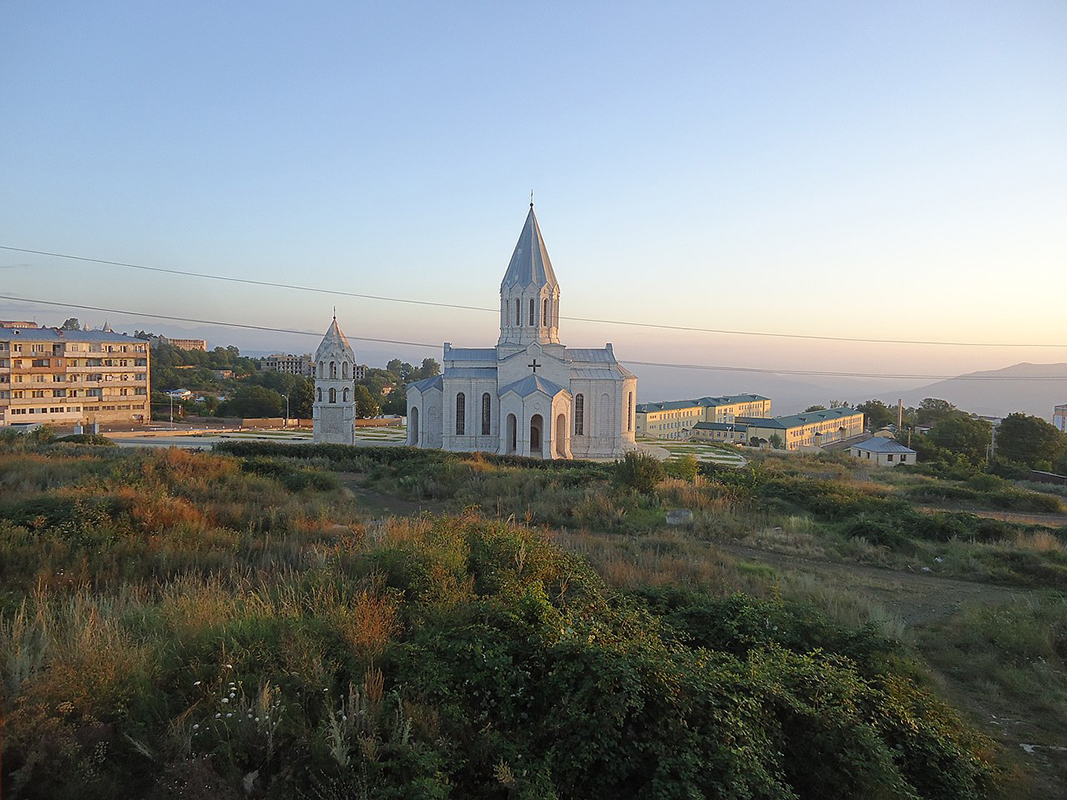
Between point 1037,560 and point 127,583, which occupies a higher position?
point 127,583

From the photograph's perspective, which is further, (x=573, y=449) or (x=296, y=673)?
(x=573, y=449)

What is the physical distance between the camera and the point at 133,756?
3363mm

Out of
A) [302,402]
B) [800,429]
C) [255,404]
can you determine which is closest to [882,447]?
[800,429]

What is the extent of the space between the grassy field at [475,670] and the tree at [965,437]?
148ft

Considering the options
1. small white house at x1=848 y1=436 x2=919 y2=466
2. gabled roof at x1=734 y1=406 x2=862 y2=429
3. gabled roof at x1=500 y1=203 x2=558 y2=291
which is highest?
gabled roof at x1=500 y1=203 x2=558 y2=291

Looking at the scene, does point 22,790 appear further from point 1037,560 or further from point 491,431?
point 491,431

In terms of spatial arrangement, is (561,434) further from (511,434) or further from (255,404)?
(255,404)

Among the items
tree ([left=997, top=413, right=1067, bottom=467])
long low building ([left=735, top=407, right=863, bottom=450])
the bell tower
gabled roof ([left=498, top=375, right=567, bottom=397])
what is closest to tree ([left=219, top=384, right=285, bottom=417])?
the bell tower

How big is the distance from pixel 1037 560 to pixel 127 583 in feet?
45.4

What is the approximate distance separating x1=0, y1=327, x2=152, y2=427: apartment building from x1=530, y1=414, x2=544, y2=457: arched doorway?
131 ft

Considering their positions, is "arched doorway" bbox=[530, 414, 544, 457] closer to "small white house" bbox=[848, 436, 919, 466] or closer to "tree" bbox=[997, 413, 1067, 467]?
"small white house" bbox=[848, 436, 919, 466]

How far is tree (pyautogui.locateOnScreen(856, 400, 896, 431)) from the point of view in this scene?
8438cm

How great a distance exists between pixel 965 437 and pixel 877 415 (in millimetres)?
41420

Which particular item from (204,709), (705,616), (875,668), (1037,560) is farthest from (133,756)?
(1037,560)
